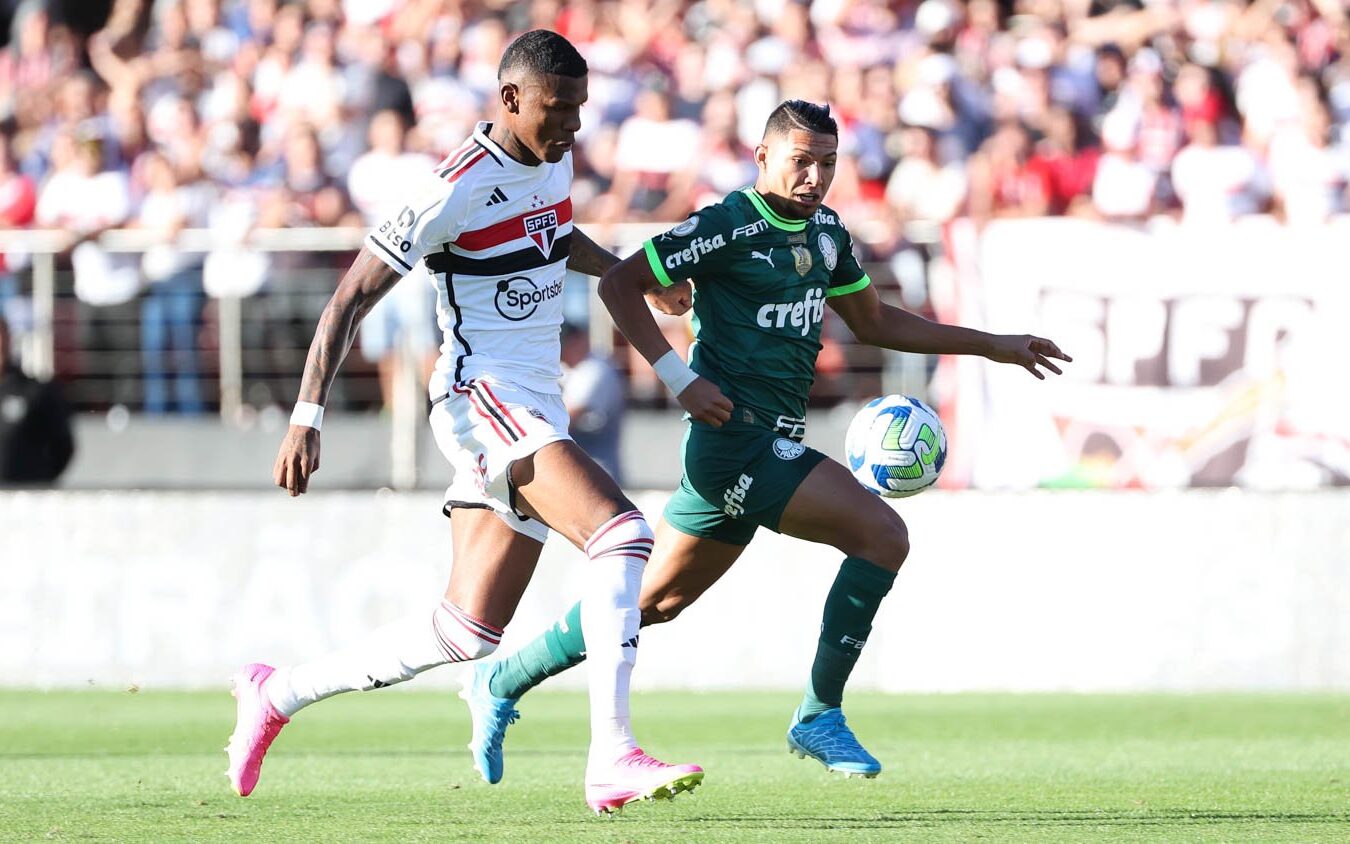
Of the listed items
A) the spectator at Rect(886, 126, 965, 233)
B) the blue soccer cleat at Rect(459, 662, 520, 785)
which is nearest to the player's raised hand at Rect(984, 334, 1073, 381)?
the blue soccer cleat at Rect(459, 662, 520, 785)

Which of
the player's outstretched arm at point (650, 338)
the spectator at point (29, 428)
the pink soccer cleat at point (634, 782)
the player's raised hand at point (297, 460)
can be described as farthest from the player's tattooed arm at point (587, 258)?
the spectator at point (29, 428)

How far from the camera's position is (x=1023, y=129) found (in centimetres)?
1478

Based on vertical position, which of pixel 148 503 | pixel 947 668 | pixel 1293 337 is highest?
pixel 1293 337

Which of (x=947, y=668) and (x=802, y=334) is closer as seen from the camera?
(x=802, y=334)

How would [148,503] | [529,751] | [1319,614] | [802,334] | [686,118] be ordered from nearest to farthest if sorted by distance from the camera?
[802,334] → [529,751] → [1319,614] → [148,503] → [686,118]

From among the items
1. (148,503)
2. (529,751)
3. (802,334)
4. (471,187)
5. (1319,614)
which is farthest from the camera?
(148,503)

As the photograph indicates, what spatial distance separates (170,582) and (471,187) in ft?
23.0

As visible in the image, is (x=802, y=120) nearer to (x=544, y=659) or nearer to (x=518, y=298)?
(x=518, y=298)

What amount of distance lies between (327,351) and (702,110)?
32.9 ft

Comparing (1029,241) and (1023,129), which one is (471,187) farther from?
(1023,129)

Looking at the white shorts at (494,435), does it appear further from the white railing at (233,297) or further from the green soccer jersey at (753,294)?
the white railing at (233,297)

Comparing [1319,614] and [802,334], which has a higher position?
[802,334]

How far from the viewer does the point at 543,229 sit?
668cm

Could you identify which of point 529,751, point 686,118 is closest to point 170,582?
point 529,751
